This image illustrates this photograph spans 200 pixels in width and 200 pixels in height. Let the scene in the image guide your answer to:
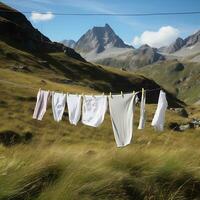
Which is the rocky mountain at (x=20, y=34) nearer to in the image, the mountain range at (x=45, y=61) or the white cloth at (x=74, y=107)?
the mountain range at (x=45, y=61)

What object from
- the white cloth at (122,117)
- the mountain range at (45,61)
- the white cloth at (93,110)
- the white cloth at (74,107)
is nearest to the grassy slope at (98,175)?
the white cloth at (122,117)

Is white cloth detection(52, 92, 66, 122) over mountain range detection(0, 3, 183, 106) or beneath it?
beneath

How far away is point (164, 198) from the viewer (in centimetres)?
738

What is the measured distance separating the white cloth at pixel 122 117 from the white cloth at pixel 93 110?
463 centimetres

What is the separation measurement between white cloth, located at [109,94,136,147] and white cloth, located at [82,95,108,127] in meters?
4.63

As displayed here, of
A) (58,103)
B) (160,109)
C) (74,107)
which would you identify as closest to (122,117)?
(160,109)

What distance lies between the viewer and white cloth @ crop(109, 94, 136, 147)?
13137mm

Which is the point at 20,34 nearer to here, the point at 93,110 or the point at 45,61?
the point at 45,61

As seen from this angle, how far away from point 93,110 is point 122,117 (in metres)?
5.82

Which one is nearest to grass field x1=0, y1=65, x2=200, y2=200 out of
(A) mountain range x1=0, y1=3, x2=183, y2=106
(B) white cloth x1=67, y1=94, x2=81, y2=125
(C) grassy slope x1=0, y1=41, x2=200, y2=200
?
(C) grassy slope x1=0, y1=41, x2=200, y2=200

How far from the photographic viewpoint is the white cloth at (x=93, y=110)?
18.7 meters

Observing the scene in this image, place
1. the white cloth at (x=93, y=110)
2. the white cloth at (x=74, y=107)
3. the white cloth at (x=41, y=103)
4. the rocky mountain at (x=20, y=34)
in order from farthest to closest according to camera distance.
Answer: the rocky mountain at (x=20, y=34), the white cloth at (x=41, y=103), the white cloth at (x=74, y=107), the white cloth at (x=93, y=110)

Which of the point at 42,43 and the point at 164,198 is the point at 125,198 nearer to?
the point at 164,198

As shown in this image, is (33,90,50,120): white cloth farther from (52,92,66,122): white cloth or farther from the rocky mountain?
the rocky mountain
